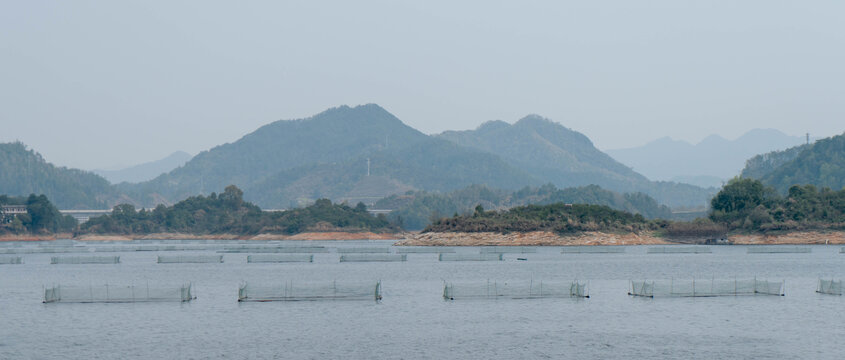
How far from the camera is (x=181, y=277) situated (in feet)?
405

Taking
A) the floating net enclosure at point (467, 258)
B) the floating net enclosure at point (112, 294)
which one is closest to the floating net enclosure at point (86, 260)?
the floating net enclosure at point (467, 258)

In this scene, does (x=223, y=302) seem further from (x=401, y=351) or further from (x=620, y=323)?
(x=620, y=323)

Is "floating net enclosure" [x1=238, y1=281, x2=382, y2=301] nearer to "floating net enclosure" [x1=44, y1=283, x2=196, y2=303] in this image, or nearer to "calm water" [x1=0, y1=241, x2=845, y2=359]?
"calm water" [x1=0, y1=241, x2=845, y2=359]

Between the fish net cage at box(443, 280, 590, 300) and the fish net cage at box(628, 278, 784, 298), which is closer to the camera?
the fish net cage at box(628, 278, 784, 298)

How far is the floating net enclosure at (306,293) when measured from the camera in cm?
8462

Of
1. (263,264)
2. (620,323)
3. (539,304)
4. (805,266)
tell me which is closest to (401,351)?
(620,323)

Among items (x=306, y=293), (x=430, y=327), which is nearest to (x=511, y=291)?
(x=430, y=327)

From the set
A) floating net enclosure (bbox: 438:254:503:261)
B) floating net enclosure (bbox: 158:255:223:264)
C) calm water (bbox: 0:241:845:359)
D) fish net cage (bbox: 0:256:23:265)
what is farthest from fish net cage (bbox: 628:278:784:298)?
fish net cage (bbox: 0:256:23:265)

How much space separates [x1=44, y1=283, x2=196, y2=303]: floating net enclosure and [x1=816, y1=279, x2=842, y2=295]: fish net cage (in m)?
61.3

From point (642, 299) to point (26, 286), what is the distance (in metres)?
72.9

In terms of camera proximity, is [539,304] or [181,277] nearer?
[539,304]

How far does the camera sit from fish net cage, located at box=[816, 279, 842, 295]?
8512cm

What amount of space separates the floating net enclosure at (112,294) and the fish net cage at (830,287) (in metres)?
61.3

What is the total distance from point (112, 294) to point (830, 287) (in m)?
68.4
